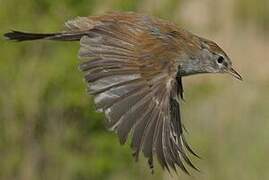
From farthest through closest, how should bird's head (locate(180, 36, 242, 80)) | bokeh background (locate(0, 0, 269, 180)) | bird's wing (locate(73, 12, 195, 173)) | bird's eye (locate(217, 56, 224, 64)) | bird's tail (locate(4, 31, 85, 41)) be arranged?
bokeh background (locate(0, 0, 269, 180))
bird's eye (locate(217, 56, 224, 64))
bird's head (locate(180, 36, 242, 80))
bird's tail (locate(4, 31, 85, 41))
bird's wing (locate(73, 12, 195, 173))

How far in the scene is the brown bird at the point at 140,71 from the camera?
6.57 meters

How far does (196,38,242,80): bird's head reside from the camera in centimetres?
783

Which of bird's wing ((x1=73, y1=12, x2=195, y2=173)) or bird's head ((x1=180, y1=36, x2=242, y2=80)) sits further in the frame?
bird's head ((x1=180, y1=36, x2=242, y2=80))

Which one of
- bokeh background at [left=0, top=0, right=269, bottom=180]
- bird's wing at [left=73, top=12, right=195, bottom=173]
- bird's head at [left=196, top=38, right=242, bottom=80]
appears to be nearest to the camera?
bird's wing at [left=73, top=12, right=195, bottom=173]

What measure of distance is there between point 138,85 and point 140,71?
0.11 metres

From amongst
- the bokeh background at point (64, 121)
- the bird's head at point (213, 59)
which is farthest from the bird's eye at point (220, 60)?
the bokeh background at point (64, 121)

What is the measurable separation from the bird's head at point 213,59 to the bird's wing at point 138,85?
46 cm

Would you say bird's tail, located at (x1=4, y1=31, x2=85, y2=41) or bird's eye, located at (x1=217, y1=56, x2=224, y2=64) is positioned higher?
bird's tail, located at (x1=4, y1=31, x2=85, y2=41)

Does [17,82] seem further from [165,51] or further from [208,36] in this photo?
[165,51]

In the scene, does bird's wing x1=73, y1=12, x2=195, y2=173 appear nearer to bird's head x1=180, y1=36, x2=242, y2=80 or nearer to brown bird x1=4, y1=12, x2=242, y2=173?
brown bird x1=4, y1=12, x2=242, y2=173

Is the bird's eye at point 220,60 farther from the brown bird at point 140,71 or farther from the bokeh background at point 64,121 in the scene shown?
the bokeh background at point 64,121

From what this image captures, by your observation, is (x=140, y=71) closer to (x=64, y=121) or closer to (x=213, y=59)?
(x=213, y=59)

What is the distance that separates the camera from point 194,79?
1228 centimetres

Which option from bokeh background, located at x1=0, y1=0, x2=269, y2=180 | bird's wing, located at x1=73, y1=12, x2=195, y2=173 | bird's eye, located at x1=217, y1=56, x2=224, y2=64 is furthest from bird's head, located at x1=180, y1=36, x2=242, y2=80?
bokeh background, located at x1=0, y1=0, x2=269, y2=180
